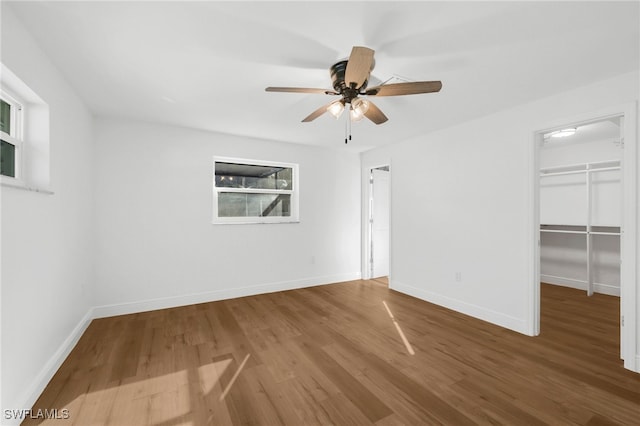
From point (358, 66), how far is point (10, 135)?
240 centimetres

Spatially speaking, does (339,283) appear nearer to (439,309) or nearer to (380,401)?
(439,309)

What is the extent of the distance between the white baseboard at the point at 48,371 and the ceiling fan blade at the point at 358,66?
2.78 metres

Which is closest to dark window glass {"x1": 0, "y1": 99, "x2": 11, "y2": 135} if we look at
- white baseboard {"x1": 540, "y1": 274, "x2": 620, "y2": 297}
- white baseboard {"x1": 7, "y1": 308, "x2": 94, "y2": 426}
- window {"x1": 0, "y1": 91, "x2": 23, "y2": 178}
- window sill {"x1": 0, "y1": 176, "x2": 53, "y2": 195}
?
window {"x1": 0, "y1": 91, "x2": 23, "y2": 178}

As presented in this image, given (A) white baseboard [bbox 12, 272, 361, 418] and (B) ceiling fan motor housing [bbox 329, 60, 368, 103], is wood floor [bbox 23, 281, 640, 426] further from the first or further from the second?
(B) ceiling fan motor housing [bbox 329, 60, 368, 103]

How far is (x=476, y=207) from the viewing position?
3.29 m

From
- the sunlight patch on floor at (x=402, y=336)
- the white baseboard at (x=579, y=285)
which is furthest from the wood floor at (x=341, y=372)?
the white baseboard at (x=579, y=285)

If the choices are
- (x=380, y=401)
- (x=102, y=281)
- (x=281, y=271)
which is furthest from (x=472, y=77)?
(x=102, y=281)

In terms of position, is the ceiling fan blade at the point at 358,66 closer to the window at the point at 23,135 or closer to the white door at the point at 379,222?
the window at the point at 23,135

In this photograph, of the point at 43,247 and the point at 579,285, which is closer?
the point at 43,247

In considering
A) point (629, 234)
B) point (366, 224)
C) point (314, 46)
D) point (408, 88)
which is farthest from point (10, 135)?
point (629, 234)

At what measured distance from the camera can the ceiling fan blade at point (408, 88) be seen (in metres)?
1.77

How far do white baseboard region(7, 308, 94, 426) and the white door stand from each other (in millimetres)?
4311

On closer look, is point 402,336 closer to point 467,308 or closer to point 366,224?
point 467,308

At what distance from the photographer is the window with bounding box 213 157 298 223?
4.03 metres
